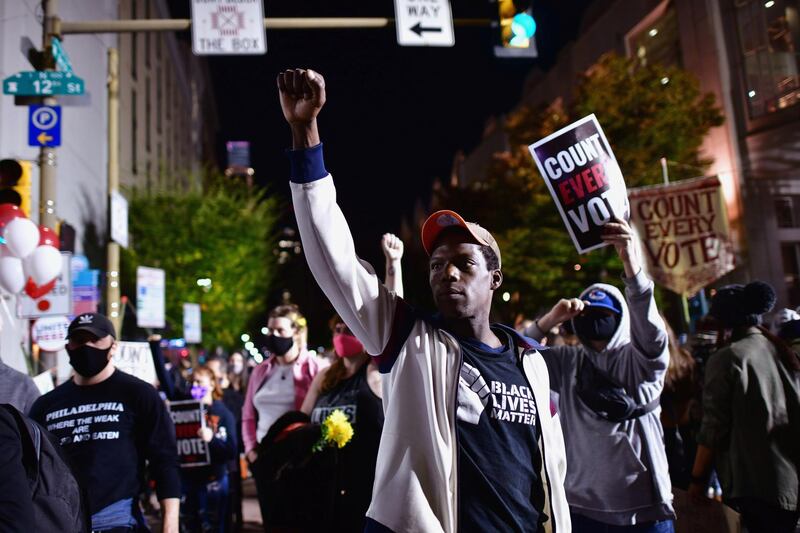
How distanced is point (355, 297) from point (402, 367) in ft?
1.01

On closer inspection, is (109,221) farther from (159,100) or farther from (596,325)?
(159,100)

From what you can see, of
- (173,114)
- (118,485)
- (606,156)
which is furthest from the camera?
(173,114)

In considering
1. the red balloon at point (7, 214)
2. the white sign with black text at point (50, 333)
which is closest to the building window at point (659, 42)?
the white sign with black text at point (50, 333)

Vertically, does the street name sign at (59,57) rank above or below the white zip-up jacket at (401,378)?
above

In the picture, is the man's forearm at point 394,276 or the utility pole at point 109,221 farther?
the utility pole at point 109,221

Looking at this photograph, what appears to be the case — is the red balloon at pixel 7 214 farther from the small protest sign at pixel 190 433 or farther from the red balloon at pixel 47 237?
the small protest sign at pixel 190 433

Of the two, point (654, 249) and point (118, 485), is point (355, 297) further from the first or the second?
point (654, 249)

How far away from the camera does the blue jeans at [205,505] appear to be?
317 inches

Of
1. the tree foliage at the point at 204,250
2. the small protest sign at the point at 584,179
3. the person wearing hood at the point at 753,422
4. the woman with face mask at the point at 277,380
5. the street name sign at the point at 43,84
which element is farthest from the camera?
the tree foliage at the point at 204,250

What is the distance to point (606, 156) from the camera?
377 centimetres

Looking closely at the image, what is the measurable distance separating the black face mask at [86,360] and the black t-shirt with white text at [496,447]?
9.34 feet

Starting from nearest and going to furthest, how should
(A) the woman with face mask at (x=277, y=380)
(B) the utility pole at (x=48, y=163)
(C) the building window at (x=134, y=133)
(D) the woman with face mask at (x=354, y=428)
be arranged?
(D) the woman with face mask at (x=354, y=428) → (A) the woman with face mask at (x=277, y=380) → (B) the utility pole at (x=48, y=163) → (C) the building window at (x=134, y=133)

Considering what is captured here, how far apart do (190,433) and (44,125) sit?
4011 mm

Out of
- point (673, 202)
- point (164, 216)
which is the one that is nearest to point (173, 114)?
point (164, 216)
